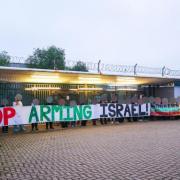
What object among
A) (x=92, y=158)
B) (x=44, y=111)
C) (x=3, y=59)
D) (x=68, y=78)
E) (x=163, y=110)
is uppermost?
(x=3, y=59)

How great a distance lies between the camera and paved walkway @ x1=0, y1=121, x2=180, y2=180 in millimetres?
7824

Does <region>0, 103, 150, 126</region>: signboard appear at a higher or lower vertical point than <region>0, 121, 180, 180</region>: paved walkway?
higher

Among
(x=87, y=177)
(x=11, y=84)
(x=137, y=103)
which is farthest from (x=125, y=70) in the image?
(x=87, y=177)

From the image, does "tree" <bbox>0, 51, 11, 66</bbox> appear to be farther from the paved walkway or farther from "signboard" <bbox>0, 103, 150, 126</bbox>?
the paved walkway

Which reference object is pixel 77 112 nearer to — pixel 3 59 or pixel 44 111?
pixel 44 111

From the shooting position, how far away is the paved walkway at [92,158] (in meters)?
7.82

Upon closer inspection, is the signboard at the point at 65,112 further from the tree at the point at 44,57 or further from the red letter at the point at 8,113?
the tree at the point at 44,57

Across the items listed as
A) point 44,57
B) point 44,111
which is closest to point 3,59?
point 44,57

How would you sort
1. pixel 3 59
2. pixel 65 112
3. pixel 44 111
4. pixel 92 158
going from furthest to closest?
pixel 3 59 < pixel 65 112 < pixel 44 111 < pixel 92 158

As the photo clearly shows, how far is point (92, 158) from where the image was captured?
9.76 m

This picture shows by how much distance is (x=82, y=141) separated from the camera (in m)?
13.5

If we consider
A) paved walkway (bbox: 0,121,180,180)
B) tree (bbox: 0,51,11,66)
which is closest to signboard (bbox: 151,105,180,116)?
paved walkway (bbox: 0,121,180,180)

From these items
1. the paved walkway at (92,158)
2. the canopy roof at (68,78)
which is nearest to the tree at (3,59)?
the canopy roof at (68,78)

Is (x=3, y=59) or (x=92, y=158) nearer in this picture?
(x=92, y=158)
